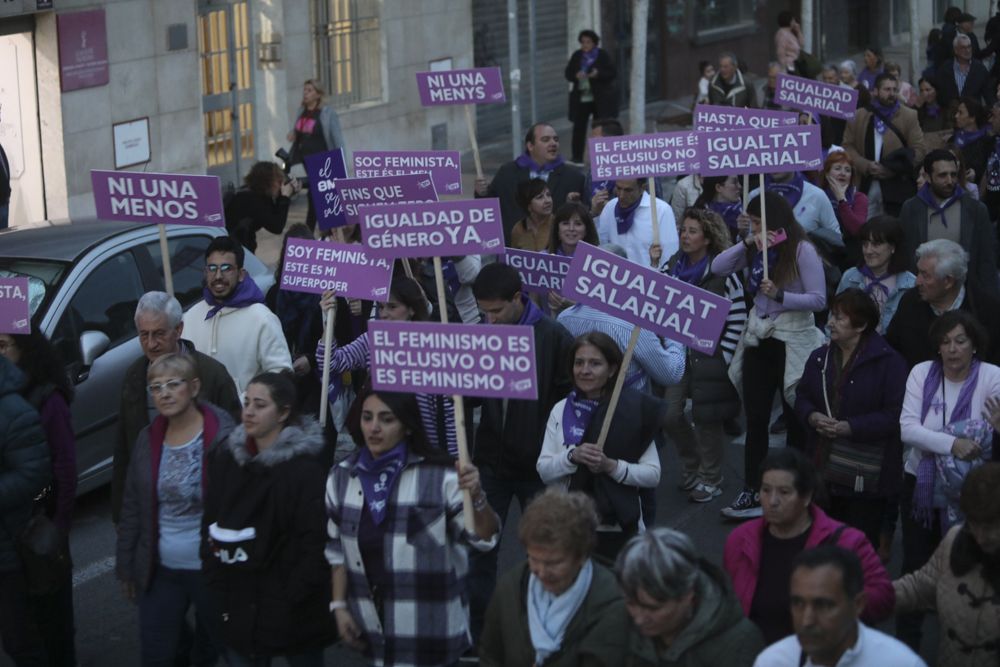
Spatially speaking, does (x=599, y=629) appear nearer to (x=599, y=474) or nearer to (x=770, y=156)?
(x=599, y=474)

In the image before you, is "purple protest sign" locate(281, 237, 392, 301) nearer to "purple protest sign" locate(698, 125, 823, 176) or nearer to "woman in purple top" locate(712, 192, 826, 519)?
"woman in purple top" locate(712, 192, 826, 519)

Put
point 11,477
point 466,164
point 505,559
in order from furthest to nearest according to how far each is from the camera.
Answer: point 466,164
point 505,559
point 11,477

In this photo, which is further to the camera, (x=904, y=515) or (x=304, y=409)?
(x=304, y=409)

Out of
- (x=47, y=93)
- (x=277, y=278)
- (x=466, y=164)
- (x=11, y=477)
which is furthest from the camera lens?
(x=466, y=164)

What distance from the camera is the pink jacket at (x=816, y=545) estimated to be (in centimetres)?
538

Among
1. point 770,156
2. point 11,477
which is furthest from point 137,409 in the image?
Answer: point 770,156

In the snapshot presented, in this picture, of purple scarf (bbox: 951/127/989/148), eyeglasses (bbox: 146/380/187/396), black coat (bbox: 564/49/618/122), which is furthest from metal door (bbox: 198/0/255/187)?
eyeglasses (bbox: 146/380/187/396)

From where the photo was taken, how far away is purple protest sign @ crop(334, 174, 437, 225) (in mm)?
9438

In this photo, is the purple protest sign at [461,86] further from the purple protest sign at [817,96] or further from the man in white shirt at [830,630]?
the man in white shirt at [830,630]

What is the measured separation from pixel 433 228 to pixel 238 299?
1.07 m

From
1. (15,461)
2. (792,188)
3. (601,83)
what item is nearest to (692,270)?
(792,188)

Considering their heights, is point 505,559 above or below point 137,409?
below

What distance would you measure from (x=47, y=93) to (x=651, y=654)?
12.7 m

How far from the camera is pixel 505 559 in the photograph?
8.61 meters
